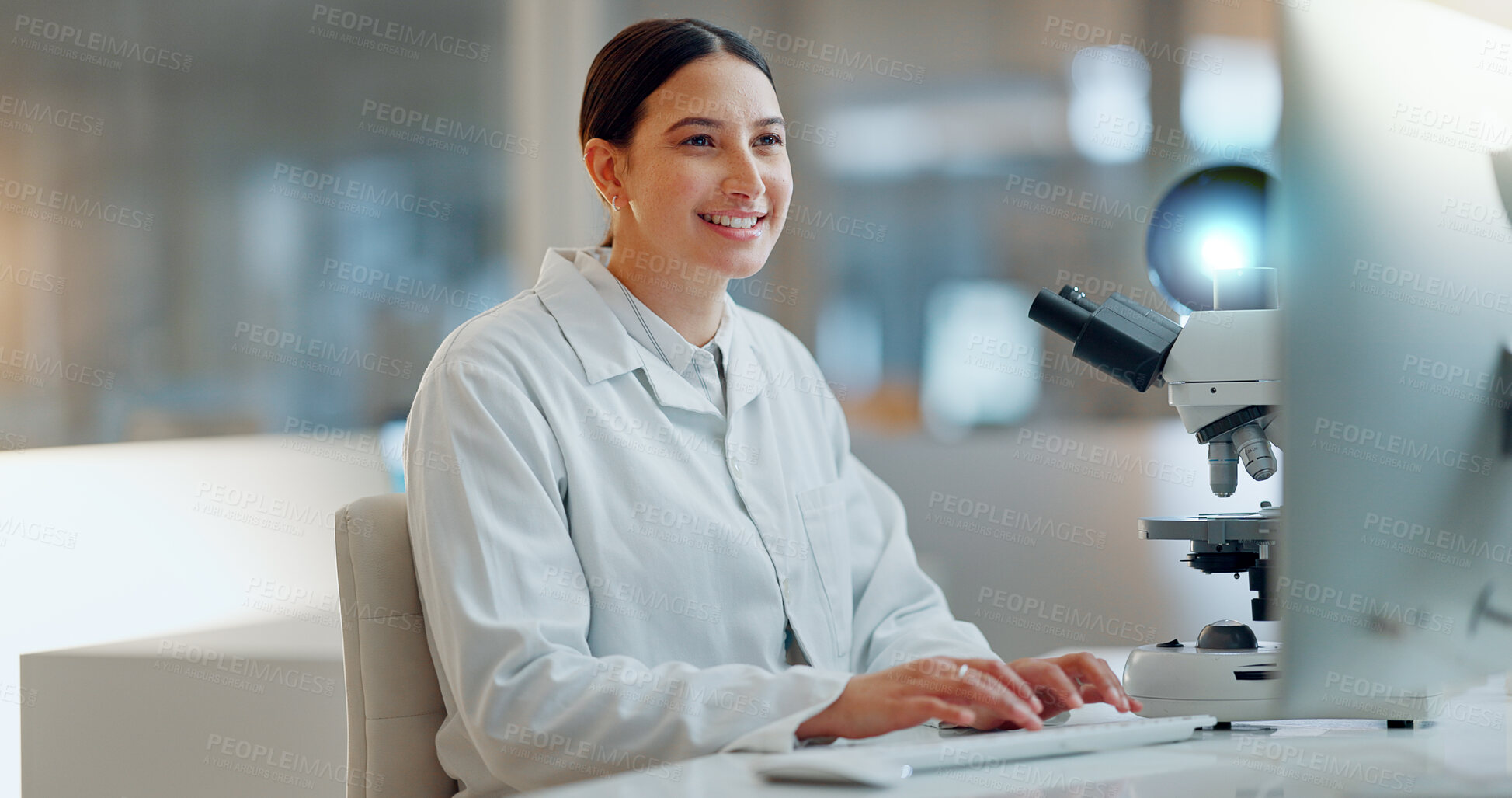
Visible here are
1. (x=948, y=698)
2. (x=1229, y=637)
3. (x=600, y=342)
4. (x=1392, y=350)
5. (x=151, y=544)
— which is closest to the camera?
(x=1392, y=350)

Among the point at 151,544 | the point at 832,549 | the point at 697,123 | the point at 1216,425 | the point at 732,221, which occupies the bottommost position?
the point at 151,544

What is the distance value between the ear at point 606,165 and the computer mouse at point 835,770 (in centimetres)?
85

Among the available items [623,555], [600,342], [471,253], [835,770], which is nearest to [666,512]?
[623,555]

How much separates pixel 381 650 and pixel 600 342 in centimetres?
40

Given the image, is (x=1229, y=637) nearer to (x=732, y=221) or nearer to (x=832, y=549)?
(x=832, y=549)

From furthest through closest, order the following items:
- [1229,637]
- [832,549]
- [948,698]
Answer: [832,549], [1229,637], [948,698]

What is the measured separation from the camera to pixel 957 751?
0.83 meters

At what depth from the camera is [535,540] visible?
1120mm

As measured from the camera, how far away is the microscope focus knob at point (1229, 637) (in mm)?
1062

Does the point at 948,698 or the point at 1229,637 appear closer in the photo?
the point at 948,698

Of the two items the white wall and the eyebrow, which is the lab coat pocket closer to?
the eyebrow

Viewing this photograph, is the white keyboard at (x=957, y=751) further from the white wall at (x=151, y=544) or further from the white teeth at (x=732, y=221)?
A: the white wall at (x=151, y=544)

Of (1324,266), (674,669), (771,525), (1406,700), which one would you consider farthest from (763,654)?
(1324,266)

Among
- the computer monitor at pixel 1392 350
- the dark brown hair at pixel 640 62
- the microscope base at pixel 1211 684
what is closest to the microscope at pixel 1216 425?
the microscope base at pixel 1211 684
